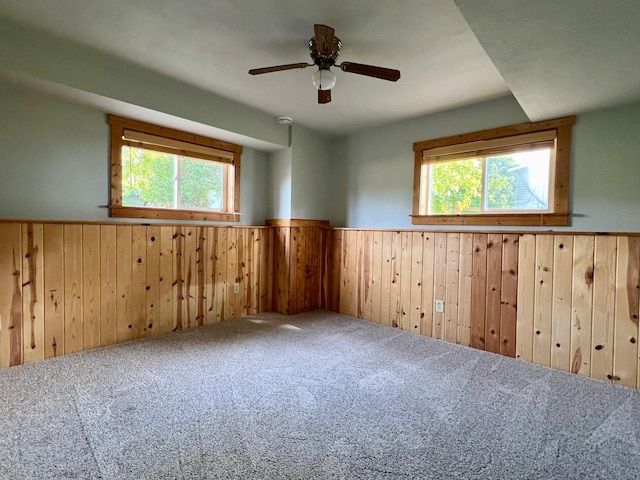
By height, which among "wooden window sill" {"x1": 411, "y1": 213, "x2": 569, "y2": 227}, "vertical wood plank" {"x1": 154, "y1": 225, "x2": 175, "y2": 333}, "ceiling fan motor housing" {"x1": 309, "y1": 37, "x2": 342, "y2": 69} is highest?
"ceiling fan motor housing" {"x1": 309, "y1": 37, "x2": 342, "y2": 69}

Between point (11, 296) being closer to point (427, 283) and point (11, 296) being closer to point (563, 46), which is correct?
point (427, 283)

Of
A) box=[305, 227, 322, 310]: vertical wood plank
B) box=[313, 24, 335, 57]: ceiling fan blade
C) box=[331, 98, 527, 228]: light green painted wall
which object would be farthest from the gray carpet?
box=[313, 24, 335, 57]: ceiling fan blade

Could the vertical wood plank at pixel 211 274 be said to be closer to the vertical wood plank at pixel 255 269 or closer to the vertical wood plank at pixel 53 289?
the vertical wood plank at pixel 255 269

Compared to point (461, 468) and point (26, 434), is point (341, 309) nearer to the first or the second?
point (461, 468)

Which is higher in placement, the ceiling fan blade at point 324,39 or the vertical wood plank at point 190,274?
the ceiling fan blade at point 324,39

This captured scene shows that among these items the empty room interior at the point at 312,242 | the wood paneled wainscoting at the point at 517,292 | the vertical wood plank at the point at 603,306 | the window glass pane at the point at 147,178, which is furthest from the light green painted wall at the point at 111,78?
the vertical wood plank at the point at 603,306

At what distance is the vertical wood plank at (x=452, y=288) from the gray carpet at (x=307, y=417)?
40 centimetres

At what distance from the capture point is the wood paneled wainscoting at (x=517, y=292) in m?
2.38

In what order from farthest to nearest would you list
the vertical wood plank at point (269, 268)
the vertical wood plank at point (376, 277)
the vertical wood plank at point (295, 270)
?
the vertical wood plank at point (269, 268)
the vertical wood plank at point (295, 270)
the vertical wood plank at point (376, 277)

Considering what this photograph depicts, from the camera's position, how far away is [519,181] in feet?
10.2

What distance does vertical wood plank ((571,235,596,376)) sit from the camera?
2482 mm

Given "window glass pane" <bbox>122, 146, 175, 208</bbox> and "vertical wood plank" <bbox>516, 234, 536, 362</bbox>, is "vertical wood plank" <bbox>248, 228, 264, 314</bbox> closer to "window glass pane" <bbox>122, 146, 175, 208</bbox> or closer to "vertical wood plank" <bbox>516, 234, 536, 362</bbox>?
"window glass pane" <bbox>122, 146, 175, 208</bbox>

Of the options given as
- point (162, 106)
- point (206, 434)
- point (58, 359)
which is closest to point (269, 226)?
point (162, 106)

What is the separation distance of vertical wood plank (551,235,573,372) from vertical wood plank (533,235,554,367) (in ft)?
0.09
